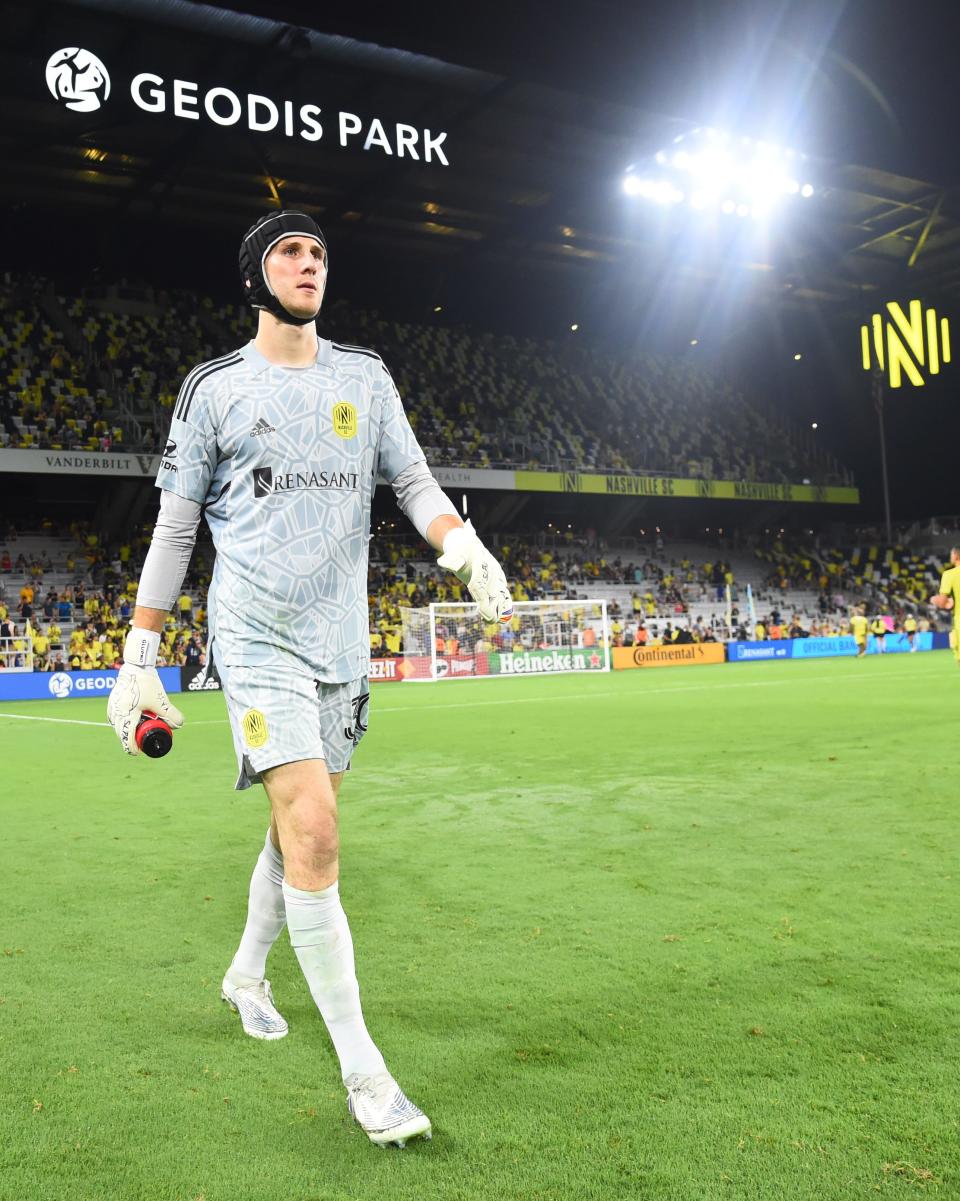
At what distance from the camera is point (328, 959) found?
9.93 feet

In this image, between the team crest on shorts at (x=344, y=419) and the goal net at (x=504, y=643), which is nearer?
the team crest on shorts at (x=344, y=419)

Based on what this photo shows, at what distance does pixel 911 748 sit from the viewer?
10.8 meters

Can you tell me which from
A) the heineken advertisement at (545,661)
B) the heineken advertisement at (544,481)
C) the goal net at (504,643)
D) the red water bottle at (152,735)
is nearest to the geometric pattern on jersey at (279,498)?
the red water bottle at (152,735)

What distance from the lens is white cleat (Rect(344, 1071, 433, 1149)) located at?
8.84 feet

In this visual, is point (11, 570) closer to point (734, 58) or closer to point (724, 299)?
point (734, 58)

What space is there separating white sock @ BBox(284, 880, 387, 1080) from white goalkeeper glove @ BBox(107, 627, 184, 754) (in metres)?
0.68

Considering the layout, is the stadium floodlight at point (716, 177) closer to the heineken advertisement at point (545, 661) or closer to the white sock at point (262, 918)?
the heineken advertisement at point (545, 661)

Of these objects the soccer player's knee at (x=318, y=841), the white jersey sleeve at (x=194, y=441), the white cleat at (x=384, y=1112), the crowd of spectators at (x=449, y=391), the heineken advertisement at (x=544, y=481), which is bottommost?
the white cleat at (x=384, y=1112)

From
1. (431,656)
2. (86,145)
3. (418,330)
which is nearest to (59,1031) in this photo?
(431,656)

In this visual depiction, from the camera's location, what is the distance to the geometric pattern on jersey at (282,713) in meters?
3.07

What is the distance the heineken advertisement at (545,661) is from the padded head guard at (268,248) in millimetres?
28761

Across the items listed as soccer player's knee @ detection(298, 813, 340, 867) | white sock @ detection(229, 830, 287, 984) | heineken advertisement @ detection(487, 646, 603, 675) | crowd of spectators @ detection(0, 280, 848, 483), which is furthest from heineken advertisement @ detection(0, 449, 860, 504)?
soccer player's knee @ detection(298, 813, 340, 867)

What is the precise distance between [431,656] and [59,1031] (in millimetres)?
27469

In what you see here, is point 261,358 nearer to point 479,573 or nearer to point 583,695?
point 479,573
